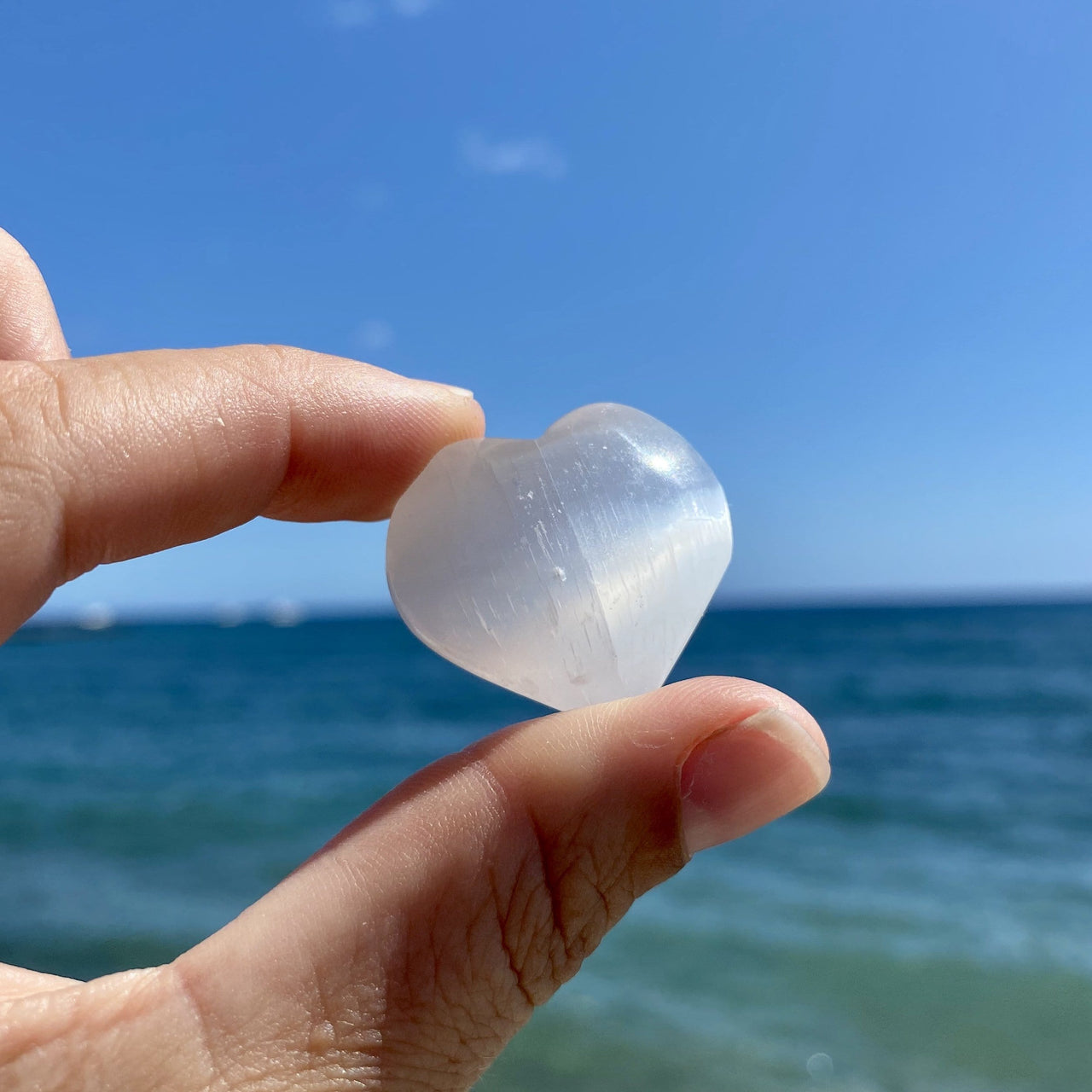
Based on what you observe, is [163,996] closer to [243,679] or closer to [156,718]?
[156,718]

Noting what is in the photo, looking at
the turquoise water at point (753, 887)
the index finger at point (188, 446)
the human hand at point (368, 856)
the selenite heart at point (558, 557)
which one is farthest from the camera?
the turquoise water at point (753, 887)

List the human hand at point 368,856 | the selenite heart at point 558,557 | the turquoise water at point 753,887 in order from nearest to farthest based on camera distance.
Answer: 1. the human hand at point 368,856
2. the selenite heart at point 558,557
3. the turquoise water at point 753,887

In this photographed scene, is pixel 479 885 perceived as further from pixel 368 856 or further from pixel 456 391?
pixel 456 391

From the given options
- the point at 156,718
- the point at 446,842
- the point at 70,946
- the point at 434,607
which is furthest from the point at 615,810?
the point at 156,718

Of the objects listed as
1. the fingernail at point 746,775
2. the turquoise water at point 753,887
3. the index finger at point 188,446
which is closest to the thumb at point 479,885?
the fingernail at point 746,775

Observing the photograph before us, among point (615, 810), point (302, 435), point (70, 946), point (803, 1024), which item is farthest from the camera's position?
point (70, 946)

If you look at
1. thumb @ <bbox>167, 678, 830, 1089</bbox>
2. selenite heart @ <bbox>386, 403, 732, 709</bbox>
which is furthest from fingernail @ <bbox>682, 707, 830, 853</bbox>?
selenite heart @ <bbox>386, 403, 732, 709</bbox>

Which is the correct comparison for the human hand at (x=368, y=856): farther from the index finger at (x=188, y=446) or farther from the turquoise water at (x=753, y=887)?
the turquoise water at (x=753, y=887)
